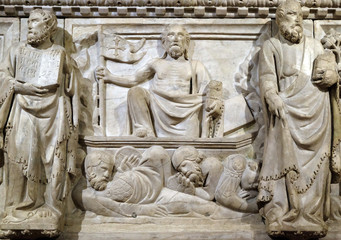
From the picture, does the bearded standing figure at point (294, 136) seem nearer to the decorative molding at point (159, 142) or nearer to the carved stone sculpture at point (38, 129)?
the decorative molding at point (159, 142)

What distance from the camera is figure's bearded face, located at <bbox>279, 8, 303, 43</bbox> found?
6219mm

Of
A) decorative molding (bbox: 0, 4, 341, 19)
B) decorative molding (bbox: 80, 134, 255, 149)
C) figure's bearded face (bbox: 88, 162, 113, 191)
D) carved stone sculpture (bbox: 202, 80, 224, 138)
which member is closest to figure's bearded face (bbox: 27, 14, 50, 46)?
decorative molding (bbox: 0, 4, 341, 19)

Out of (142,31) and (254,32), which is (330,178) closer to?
(254,32)

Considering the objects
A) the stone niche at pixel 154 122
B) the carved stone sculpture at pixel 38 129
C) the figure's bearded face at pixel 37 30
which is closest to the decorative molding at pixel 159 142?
the stone niche at pixel 154 122

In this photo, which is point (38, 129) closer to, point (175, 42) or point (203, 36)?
point (175, 42)

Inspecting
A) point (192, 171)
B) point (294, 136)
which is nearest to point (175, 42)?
point (192, 171)

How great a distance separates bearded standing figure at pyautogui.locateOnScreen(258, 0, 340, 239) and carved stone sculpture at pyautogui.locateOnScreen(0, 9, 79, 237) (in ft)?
4.97

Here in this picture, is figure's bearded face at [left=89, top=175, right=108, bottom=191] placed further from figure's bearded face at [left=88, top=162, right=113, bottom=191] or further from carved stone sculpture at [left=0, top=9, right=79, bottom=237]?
carved stone sculpture at [left=0, top=9, right=79, bottom=237]

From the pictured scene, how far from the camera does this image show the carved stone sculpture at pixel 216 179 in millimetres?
6039

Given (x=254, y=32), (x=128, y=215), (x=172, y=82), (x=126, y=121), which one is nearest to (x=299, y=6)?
(x=254, y=32)

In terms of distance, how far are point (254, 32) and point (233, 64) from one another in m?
0.33

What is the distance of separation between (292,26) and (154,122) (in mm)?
1342

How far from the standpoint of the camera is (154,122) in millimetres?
6266

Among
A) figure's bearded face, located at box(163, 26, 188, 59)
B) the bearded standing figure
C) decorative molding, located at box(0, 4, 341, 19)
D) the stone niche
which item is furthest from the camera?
decorative molding, located at box(0, 4, 341, 19)
